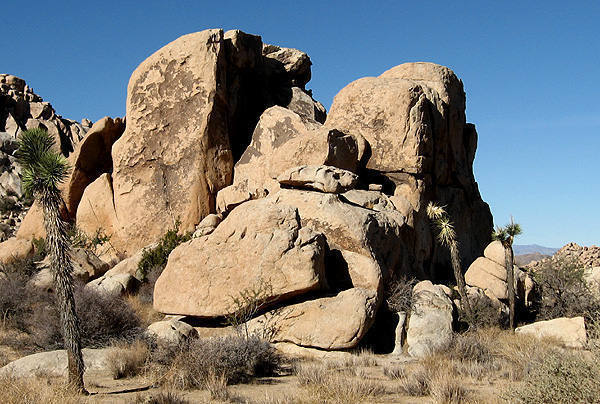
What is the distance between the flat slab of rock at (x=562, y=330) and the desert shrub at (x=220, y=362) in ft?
31.1

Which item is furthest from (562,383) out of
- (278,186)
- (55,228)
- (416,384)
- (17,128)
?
(17,128)

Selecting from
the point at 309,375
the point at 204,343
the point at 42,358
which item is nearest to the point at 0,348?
the point at 42,358

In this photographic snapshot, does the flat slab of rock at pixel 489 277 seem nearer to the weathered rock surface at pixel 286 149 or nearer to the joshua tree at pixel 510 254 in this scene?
the joshua tree at pixel 510 254

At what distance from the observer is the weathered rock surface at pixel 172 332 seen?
12695 mm

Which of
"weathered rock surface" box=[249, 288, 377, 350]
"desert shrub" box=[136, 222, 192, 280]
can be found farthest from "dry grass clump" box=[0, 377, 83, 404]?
"desert shrub" box=[136, 222, 192, 280]

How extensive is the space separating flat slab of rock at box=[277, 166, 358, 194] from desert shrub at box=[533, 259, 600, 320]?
9141 millimetres

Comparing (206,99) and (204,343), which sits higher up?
(206,99)

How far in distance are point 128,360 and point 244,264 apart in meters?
4.00

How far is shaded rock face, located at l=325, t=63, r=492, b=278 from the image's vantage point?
2175 cm

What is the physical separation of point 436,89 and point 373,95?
4311mm

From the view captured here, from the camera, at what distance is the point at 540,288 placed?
2186 centimetres

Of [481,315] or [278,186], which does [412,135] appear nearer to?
[278,186]

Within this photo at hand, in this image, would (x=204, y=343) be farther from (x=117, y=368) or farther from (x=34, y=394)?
(x=34, y=394)

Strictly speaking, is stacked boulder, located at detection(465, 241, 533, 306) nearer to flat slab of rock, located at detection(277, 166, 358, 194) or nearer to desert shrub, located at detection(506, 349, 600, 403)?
flat slab of rock, located at detection(277, 166, 358, 194)
